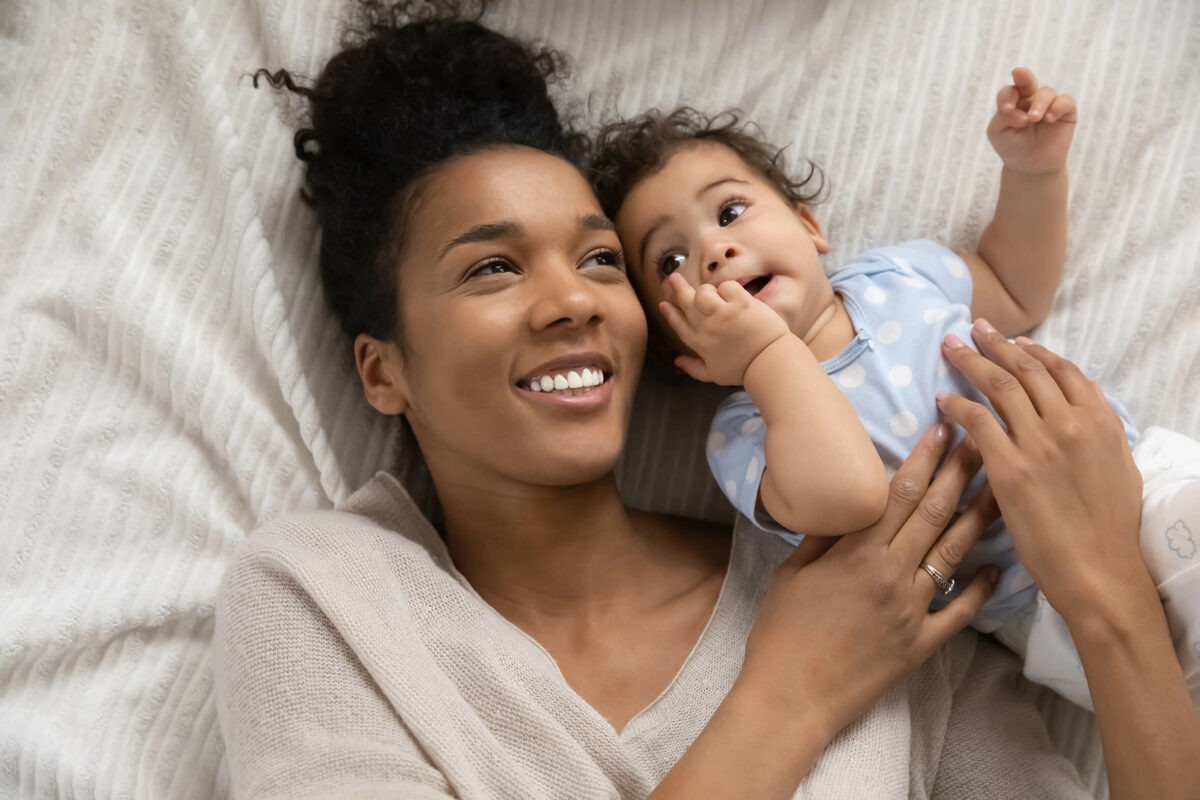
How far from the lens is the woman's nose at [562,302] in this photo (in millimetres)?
1329

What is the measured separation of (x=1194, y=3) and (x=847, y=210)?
66 cm

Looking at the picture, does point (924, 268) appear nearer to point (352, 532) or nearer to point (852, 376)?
point (852, 376)

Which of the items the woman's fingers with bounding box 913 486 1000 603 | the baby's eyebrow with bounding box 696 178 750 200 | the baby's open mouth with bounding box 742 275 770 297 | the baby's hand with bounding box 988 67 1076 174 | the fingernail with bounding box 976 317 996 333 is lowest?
the woman's fingers with bounding box 913 486 1000 603

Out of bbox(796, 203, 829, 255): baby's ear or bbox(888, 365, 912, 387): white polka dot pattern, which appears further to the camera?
bbox(796, 203, 829, 255): baby's ear

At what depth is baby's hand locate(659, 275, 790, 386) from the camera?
133 centimetres

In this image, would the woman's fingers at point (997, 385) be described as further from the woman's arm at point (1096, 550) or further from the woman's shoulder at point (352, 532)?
the woman's shoulder at point (352, 532)

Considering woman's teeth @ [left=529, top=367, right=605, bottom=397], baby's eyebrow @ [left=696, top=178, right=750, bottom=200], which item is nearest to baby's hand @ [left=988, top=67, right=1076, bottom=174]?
baby's eyebrow @ [left=696, top=178, right=750, bottom=200]

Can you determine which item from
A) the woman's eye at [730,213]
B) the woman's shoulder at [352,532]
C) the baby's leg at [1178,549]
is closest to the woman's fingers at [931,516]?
the baby's leg at [1178,549]

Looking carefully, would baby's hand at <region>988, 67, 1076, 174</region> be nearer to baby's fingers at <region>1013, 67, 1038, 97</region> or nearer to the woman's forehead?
baby's fingers at <region>1013, 67, 1038, 97</region>

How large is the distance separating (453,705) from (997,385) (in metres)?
0.85

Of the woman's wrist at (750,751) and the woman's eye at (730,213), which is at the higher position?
the woman's eye at (730,213)

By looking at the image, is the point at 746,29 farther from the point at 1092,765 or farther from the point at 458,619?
the point at 1092,765

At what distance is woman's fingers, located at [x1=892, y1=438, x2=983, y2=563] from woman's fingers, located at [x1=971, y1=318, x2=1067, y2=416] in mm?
137

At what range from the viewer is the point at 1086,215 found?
1.67 meters
